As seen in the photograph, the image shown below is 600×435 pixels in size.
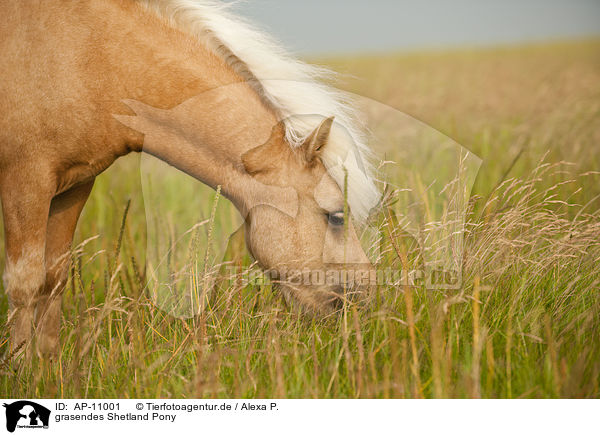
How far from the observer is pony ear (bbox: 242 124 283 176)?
2.54 metres

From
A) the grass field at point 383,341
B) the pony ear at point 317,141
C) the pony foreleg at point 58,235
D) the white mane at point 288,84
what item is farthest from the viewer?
the pony foreleg at point 58,235

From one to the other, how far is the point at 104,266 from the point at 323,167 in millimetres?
2236

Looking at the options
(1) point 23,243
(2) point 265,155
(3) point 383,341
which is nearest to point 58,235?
(1) point 23,243

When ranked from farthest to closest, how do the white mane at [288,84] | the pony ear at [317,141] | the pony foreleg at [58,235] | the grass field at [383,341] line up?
1. the pony foreleg at [58,235]
2. the white mane at [288,84]
3. the pony ear at [317,141]
4. the grass field at [383,341]

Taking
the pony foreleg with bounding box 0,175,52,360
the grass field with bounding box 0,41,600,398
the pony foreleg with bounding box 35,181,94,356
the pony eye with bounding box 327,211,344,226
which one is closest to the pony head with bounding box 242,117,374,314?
the pony eye with bounding box 327,211,344,226

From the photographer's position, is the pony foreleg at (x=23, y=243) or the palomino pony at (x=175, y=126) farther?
the pony foreleg at (x=23, y=243)

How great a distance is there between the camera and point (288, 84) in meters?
2.62

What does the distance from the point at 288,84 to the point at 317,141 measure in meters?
0.41
